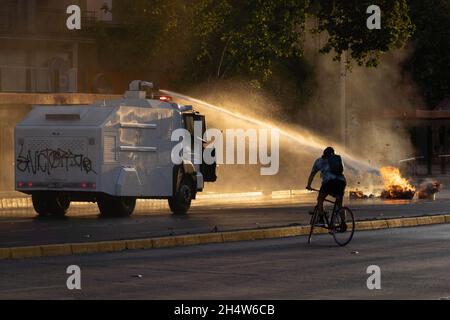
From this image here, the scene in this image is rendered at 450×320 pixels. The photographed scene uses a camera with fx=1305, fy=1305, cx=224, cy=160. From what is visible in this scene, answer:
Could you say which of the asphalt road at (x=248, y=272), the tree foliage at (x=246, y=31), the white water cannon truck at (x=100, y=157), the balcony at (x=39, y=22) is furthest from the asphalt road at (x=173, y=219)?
the balcony at (x=39, y=22)

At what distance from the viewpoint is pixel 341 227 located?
71.1 feet

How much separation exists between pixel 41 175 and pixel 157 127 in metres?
2.95

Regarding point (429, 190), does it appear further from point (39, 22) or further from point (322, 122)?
point (39, 22)

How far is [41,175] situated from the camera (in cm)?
2802

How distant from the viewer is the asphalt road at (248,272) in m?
14.4

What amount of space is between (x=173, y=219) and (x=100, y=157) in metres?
2.15

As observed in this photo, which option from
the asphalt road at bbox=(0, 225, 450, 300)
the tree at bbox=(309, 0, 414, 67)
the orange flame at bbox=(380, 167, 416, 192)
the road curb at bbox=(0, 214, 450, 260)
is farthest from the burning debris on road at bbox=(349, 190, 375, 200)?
the asphalt road at bbox=(0, 225, 450, 300)

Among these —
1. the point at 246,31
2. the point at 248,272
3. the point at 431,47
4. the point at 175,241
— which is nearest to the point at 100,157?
the point at 175,241

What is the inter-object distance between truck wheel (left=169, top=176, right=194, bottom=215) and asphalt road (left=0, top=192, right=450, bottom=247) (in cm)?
28

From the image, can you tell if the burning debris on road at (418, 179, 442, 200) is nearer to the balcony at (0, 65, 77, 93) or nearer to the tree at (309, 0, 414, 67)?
the tree at (309, 0, 414, 67)

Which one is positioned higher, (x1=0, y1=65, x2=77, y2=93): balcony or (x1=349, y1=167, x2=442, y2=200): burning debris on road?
(x1=0, y1=65, x2=77, y2=93): balcony

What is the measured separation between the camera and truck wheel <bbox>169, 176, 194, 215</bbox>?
→ 29.2 m

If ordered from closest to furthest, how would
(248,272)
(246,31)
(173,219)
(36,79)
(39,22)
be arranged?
(248,272) → (173,219) → (246,31) → (36,79) → (39,22)
